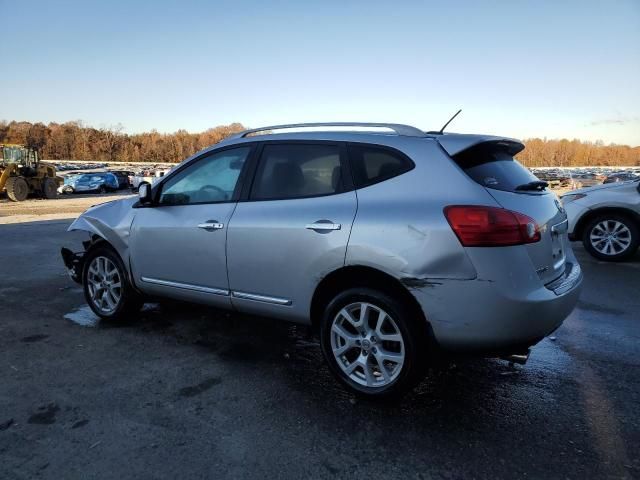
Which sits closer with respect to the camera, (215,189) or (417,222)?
(417,222)

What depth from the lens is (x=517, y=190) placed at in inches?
122

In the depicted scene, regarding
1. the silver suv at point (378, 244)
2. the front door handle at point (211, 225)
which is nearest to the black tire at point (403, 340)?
the silver suv at point (378, 244)

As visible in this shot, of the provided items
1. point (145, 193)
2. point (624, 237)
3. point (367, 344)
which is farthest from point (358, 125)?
point (624, 237)

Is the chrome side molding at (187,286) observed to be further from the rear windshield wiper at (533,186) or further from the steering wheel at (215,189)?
the rear windshield wiper at (533,186)

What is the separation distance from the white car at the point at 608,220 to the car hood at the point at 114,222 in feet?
22.6

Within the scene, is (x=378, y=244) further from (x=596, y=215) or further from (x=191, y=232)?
(x=596, y=215)

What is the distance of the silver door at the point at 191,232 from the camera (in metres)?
3.84

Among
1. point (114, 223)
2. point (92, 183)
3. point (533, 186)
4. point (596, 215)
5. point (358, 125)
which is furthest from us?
point (92, 183)

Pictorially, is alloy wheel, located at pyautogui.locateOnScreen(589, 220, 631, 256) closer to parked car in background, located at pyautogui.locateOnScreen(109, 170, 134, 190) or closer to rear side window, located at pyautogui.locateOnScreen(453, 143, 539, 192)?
rear side window, located at pyautogui.locateOnScreen(453, 143, 539, 192)

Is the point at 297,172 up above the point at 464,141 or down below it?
below

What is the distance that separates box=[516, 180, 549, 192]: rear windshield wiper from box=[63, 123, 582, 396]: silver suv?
0.04ft

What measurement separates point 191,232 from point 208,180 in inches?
18.0

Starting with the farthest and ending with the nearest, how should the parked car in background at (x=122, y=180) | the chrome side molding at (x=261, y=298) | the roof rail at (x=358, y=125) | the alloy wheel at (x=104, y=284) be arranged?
1. the parked car in background at (x=122, y=180)
2. the alloy wheel at (x=104, y=284)
3. the chrome side molding at (x=261, y=298)
4. the roof rail at (x=358, y=125)

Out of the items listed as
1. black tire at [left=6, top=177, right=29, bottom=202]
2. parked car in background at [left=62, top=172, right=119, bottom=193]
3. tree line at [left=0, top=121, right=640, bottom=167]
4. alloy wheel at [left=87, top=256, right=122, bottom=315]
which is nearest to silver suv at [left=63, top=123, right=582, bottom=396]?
alloy wheel at [left=87, top=256, right=122, bottom=315]
